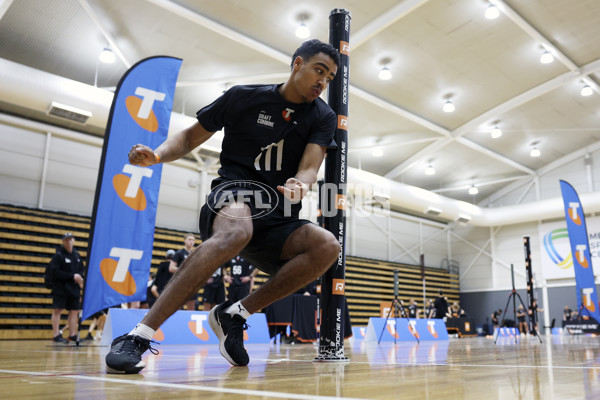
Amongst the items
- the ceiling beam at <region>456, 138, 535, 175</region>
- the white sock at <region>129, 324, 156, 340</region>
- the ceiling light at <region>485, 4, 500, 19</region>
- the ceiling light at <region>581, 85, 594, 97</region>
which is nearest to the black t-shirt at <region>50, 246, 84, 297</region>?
the white sock at <region>129, 324, 156, 340</region>

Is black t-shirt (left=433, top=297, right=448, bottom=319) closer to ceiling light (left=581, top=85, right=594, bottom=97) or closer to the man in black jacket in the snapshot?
ceiling light (left=581, top=85, right=594, bottom=97)

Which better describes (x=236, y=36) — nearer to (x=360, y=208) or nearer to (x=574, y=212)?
(x=574, y=212)

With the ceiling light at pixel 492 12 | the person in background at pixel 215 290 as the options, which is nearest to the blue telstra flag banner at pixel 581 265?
the ceiling light at pixel 492 12

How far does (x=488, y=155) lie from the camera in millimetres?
18547

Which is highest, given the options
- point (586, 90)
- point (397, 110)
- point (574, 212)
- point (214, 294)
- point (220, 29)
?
point (586, 90)

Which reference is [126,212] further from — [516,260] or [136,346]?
[516,260]

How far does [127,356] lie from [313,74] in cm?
134

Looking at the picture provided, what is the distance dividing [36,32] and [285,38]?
5034 mm

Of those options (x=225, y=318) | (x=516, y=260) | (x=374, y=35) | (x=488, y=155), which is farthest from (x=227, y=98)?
(x=516, y=260)

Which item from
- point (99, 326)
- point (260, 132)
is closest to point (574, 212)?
point (99, 326)

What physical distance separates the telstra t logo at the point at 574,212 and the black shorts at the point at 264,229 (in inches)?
381

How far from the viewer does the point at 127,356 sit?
1653mm

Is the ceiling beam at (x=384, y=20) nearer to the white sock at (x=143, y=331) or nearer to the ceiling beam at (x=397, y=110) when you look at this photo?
the ceiling beam at (x=397, y=110)

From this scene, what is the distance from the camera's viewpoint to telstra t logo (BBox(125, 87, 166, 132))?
16.2 feet
